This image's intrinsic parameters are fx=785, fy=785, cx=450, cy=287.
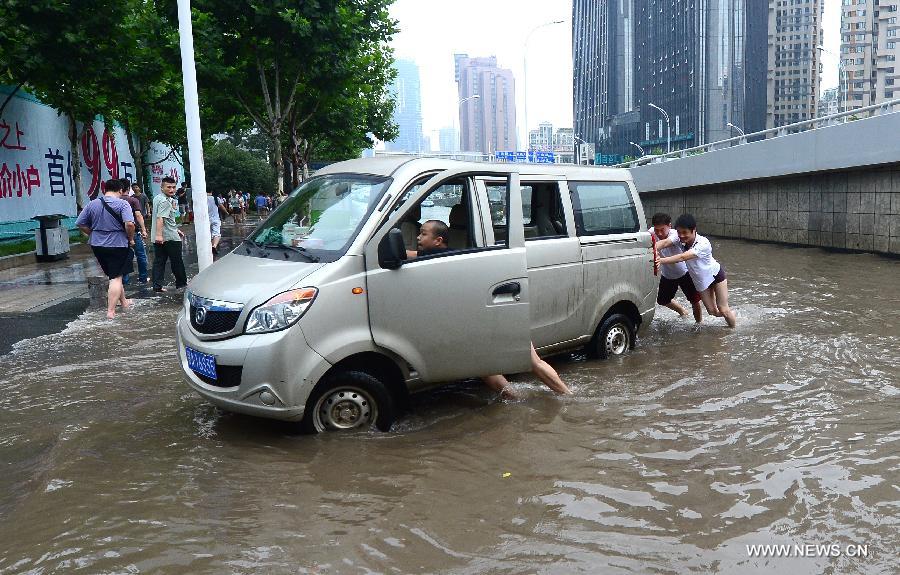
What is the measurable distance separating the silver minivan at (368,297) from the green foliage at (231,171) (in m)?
54.2

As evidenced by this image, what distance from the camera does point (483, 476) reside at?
464 centimetres

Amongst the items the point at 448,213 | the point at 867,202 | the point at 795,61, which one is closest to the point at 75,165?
the point at 867,202

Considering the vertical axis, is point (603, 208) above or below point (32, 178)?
below

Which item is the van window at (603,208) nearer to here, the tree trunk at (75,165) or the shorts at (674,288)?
the shorts at (674,288)

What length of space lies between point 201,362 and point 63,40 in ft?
46.4

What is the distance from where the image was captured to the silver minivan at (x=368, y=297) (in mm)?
4805

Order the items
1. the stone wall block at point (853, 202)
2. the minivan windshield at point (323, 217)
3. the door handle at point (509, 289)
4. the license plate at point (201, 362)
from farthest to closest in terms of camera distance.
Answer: the stone wall block at point (853, 202), the door handle at point (509, 289), the minivan windshield at point (323, 217), the license plate at point (201, 362)

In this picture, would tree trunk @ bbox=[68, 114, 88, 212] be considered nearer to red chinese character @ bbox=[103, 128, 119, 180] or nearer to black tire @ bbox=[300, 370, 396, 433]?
red chinese character @ bbox=[103, 128, 119, 180]

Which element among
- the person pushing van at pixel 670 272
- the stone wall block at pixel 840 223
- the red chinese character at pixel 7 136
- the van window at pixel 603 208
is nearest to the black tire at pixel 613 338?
the van window at pixel 603 208

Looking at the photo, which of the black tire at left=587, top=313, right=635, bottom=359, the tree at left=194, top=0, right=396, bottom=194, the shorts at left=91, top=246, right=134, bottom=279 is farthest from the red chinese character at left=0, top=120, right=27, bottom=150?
the black tire at left=587, top=313, right=635, bottom=359

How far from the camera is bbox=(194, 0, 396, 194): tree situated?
1928 cm

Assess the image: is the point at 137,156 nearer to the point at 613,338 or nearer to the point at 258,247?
the point at 613,338

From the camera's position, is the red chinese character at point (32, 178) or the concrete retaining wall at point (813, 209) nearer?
the concrete retaining wall at point (813, 209)

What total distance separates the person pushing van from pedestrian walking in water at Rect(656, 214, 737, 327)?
67 mm
